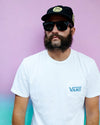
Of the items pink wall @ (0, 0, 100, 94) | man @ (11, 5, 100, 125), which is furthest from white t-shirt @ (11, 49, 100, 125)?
pink wall @ (0, 0, 100, 94)

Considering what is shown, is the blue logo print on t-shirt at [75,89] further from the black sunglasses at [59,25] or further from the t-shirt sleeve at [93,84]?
the black sunglasses at [59,25]

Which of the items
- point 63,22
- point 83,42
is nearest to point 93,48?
point 83,42

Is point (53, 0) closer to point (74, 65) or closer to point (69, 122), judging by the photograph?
point (74, 65)

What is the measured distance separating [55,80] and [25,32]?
18.7 inches

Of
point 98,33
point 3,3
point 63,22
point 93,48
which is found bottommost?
point 93,48

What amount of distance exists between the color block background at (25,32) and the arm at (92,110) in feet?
1.37

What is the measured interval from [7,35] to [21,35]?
0.36ft

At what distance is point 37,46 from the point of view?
1.54 metres

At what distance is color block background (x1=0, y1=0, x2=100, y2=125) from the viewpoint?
1484 millimetres

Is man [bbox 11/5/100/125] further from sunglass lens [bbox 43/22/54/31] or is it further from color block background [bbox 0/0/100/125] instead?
color block background [bbox 0/0/100/125]

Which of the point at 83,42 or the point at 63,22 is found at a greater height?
the point at 63,22

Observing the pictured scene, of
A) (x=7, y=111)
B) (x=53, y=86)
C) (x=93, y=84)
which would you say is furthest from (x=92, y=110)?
(x=7, y=111)

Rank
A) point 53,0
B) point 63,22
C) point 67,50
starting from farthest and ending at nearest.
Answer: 1. point 53,0
2. point 67,50
3. point 63,22

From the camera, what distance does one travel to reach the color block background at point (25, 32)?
58.4 inches
